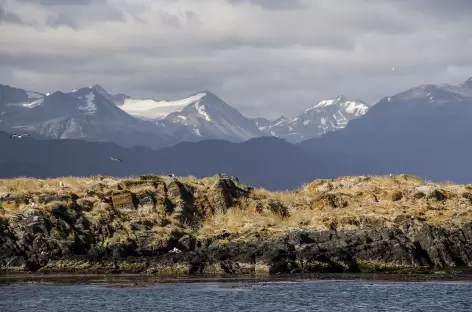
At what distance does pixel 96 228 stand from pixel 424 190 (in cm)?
3354

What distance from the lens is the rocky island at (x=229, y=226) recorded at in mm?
83688

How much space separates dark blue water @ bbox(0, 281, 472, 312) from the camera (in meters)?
63.1

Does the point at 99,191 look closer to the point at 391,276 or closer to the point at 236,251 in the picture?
the point at 236,251

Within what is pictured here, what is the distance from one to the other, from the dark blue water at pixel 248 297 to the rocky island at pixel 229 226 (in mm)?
9057

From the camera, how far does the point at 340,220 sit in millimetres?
93812

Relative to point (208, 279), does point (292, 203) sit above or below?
above

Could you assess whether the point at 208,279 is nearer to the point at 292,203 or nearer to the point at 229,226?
the point at 229,226

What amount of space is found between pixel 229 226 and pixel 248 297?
29.2 m

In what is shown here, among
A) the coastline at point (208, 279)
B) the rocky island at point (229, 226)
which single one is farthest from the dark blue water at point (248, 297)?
the rocky island at point (229, 226)

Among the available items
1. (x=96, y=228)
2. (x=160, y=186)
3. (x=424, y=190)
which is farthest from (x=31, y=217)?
(x=424, y=190)

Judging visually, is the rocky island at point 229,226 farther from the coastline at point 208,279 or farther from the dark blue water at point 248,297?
the dark blue water at point 248,297

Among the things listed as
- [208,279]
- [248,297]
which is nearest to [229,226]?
[208,279]

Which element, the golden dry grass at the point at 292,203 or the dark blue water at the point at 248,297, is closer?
the dark blue water at the point at 248,297

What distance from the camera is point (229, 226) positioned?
316ft
